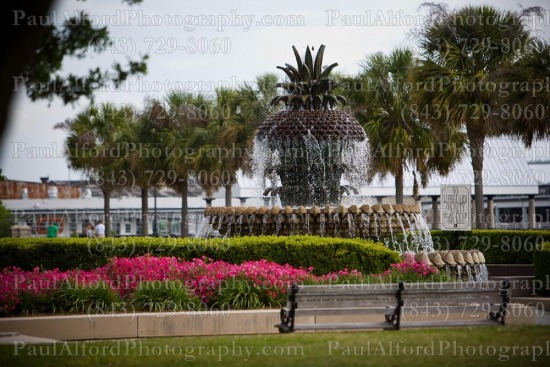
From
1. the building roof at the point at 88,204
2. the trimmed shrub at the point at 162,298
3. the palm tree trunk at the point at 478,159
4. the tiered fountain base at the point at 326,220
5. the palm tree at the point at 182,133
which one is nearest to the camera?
the trimmed shrub at the point at 162,298

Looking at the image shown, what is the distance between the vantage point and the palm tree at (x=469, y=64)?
32.9m

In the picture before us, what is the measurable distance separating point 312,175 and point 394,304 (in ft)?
28.5

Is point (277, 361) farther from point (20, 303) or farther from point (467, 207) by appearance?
point (467, 207)

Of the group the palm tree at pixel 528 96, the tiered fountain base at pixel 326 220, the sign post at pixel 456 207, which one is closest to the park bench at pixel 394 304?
the tiered fountain base at pixel 326 220

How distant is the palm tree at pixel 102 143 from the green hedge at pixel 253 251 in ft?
107

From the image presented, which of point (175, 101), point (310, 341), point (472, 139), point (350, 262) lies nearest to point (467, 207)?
point (350, 262)

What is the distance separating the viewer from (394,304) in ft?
45.0

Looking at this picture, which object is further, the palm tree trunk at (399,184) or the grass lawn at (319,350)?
the palm tree trunk at (399,184)

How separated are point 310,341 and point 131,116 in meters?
43.4

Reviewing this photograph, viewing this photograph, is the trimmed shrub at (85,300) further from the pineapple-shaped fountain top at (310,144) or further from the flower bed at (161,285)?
the pineapple-shaped fountain top at (310,144)

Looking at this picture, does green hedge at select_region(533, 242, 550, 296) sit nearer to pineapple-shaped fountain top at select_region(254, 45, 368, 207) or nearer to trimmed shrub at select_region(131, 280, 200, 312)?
pineapple-shaped fountain top at select_region(254, 45, 368, 207)

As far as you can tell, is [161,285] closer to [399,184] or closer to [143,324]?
[143,324]

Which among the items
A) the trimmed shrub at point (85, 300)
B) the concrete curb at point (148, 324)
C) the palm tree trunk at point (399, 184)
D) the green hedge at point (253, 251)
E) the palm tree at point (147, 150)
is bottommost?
the concrete curb at point (148, 324)

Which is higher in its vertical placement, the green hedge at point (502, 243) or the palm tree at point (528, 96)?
the palm tree at point (528, 96)
